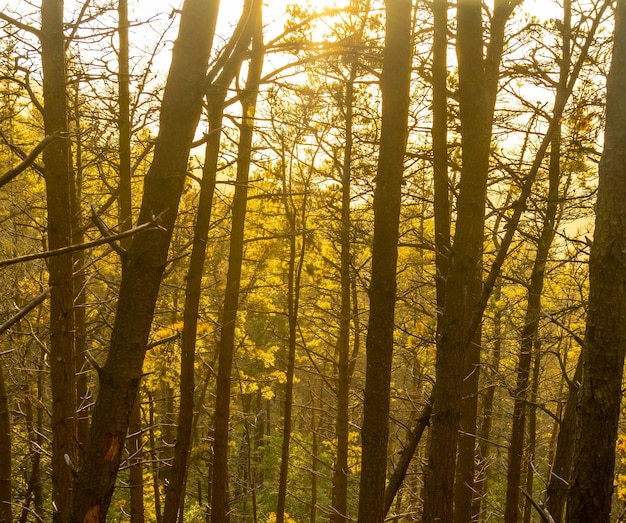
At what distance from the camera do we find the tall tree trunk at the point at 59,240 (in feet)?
13.8

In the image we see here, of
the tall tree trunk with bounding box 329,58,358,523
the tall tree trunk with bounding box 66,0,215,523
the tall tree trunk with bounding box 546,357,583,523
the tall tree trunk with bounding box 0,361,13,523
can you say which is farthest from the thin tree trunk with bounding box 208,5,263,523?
the tall tree trunk with bounding box 546,357,583,523

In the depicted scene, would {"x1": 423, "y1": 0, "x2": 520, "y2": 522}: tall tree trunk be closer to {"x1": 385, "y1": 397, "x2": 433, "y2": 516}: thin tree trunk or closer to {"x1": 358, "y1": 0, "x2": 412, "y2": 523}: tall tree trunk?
{"x1": 385, "y1": 397, "x2": 433, "y2": 516}: thin tree trunk

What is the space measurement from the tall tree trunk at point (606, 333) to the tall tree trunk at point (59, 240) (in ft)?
12.0

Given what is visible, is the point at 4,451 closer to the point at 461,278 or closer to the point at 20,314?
the point at 461,278

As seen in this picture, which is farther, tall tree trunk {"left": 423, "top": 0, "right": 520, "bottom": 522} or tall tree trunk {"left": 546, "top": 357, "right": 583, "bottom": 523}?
tall tree trunk {"left": 546, "top": 357, "right": 583, "bottom": 523}

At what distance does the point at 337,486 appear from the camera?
27.9 feet

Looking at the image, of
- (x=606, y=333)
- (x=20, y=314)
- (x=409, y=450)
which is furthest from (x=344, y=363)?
(x=20, y=314)

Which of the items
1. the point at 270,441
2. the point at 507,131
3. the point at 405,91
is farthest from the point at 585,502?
the point at 270,441

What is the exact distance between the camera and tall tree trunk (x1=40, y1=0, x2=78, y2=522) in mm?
4203

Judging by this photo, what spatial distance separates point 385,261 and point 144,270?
6.62 feet

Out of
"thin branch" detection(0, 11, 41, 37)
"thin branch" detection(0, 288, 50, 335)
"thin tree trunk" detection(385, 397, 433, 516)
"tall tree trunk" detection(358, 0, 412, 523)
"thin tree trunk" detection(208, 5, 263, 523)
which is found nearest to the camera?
"thin branch" detection(0, 288, 50, 335)

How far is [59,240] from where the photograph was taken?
14.3 ft

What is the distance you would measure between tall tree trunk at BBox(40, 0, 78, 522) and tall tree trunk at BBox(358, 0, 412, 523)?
93.7 inches

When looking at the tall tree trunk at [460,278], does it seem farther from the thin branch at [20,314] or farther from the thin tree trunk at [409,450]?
the thin branch at [20,314]
